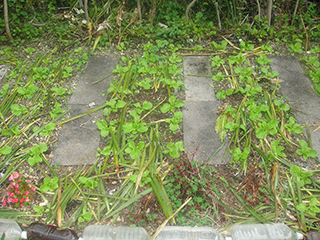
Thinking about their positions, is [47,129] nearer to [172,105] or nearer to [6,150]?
[6,150]

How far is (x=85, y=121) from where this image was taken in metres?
2.82

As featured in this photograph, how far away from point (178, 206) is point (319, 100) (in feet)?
7.16

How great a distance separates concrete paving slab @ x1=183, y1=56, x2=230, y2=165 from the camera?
2.54 meters

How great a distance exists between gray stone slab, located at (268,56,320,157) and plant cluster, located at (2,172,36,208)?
2.84 meters

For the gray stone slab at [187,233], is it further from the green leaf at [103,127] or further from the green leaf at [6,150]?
the green leaf at [6,150]

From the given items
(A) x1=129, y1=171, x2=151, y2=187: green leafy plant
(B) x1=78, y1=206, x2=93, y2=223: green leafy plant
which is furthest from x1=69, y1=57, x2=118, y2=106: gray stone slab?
(B) x1=78, y1=206, x2=93, y2=223: green leafy plant

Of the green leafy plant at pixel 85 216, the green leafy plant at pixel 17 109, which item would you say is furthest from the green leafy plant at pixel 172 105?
the green leafy plant at pixel 17 109

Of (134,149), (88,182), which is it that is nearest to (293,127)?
(134,149)

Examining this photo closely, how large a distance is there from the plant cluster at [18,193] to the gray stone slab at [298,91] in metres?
2.84

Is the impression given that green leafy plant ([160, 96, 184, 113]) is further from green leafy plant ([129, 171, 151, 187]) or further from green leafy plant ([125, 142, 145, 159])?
green leafy plant ([129, 171, 151, 187])

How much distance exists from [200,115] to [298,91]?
51.7 inches

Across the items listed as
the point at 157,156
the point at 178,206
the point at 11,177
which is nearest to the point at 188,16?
the point at 157,156

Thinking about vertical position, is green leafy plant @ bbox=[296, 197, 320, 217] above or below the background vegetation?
below

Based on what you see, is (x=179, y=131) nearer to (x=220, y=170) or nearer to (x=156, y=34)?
(x=220, y=170)
